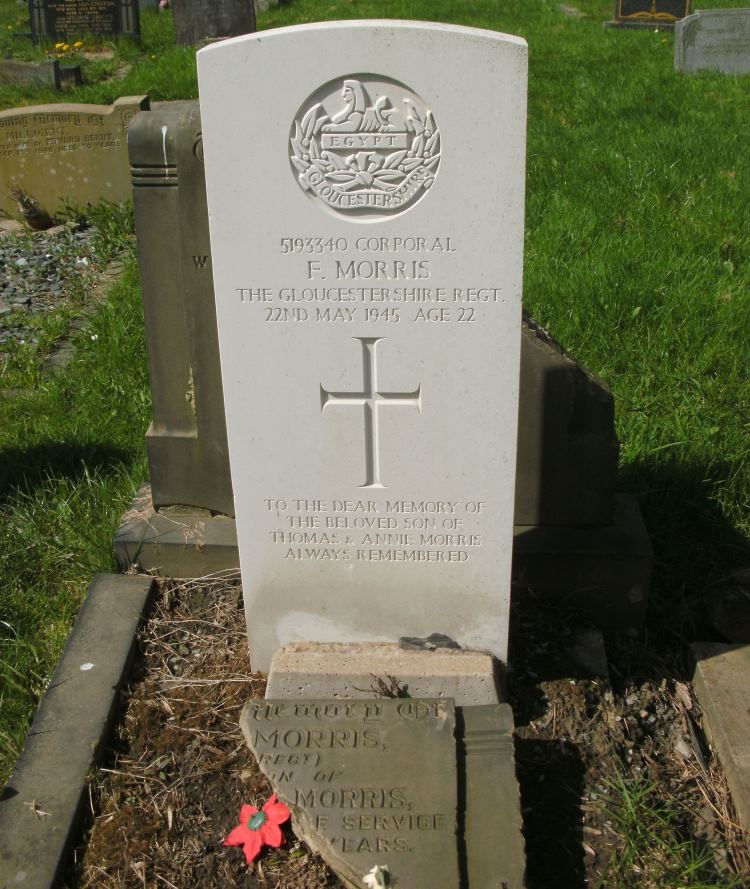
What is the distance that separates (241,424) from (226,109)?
0.76 m

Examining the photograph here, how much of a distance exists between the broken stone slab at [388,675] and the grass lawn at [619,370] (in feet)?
2.28

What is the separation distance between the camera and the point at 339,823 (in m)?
2.06

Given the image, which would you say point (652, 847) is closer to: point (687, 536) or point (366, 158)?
point (687, 536)

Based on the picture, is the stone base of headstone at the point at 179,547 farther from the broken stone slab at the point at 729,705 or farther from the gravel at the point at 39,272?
the gravel at the point at 39,272

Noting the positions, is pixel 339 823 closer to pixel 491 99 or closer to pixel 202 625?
pixel 202 625

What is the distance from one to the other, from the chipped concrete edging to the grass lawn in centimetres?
12

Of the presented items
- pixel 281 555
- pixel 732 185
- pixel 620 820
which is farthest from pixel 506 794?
pixel 732 185

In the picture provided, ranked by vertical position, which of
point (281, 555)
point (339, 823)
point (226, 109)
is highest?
point (226, 109)

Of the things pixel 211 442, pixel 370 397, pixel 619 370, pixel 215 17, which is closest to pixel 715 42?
pixel 215 17

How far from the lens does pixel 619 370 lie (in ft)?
13.9

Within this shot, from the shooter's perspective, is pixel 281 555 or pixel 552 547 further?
pixel 552 547

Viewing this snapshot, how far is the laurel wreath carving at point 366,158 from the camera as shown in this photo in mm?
2078

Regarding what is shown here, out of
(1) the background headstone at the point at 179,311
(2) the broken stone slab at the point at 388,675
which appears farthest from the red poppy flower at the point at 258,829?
(1) the background headstone at the point at 179,311

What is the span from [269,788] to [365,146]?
1527 mm
